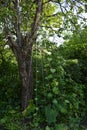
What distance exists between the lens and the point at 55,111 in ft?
16.4

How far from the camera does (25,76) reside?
671 cm

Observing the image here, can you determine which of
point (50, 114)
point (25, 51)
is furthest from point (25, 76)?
point (50, 114)

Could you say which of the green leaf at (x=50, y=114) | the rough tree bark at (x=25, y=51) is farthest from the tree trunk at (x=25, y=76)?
the green leaf at (x=50, y=114)

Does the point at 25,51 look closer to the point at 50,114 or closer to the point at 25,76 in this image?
the point at 25,76

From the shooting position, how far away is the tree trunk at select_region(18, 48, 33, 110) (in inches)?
263

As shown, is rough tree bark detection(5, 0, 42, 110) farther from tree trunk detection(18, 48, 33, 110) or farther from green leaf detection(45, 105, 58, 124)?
green leaf detection(45, 105, 58, 124)

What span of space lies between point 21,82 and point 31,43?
0.86 m

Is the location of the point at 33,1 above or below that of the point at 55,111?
above

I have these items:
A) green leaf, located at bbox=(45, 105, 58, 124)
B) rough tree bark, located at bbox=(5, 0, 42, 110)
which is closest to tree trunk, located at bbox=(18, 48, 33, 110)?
rough tree bark, located at bbox=(5, 0, 42, 110)

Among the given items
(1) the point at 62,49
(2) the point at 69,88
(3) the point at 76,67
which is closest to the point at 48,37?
(1) the point at 62,49

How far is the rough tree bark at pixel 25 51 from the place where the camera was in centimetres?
664

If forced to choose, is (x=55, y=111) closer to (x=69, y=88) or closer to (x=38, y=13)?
(x=69, y=88)

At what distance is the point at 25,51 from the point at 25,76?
53 centimetres

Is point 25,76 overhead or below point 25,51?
below
